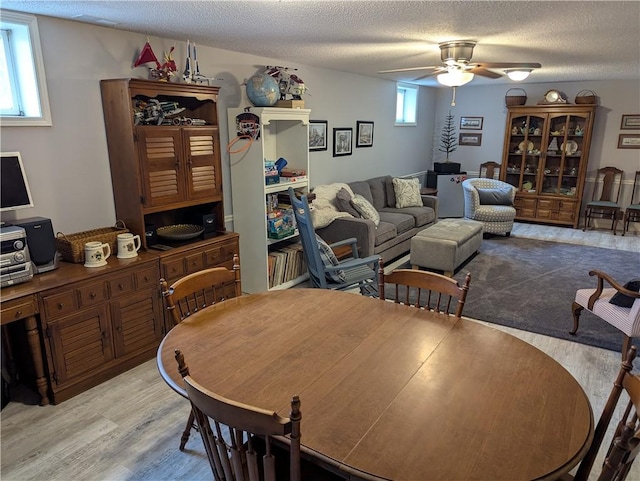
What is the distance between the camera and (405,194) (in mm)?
6215

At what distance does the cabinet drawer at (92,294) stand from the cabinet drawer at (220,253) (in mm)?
810

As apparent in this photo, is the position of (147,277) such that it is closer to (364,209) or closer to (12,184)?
(12,184)

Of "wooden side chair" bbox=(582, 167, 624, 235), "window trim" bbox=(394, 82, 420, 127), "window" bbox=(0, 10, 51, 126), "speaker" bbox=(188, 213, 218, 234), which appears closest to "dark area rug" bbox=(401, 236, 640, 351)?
"wooden side chair" bbox=(582, 167, 624, 235)

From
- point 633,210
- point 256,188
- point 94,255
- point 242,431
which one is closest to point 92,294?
point 94,255

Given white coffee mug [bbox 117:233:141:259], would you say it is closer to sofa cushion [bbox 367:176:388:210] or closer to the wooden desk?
the wooden desk

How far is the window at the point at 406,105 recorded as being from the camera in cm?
725

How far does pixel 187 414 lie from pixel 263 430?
5.17 feet

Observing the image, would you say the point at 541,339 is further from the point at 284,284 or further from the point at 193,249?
the point at 193,249

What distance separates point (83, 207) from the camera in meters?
2.95

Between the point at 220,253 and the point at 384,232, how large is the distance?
2.15 m

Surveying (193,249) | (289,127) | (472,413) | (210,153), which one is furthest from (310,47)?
(472,413)

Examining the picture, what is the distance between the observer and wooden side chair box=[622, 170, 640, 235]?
21.7ft

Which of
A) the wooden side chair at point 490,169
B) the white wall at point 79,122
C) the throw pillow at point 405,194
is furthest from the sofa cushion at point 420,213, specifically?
the white wall at point 79,122

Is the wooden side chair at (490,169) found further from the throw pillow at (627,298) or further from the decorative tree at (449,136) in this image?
the throw pillow at (627,298)
